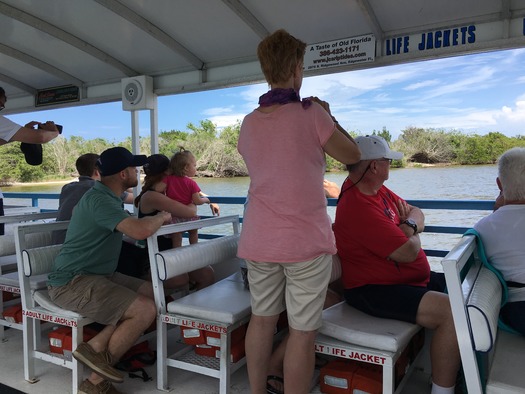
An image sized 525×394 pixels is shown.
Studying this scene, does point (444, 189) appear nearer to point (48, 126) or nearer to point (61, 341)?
point (61, 341)

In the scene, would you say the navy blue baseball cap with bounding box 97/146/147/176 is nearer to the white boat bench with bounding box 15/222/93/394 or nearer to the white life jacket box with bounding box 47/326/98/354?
the white boat bench with bounding box 15/222/93/394

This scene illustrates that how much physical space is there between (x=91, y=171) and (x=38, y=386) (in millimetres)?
1549

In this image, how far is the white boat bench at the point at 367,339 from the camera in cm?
190

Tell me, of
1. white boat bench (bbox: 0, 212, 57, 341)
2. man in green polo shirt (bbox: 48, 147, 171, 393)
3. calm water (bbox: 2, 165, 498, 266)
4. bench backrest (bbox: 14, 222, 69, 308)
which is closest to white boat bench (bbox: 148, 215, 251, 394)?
man in green polo shirt (bbox: 48, 147, 171, 393)

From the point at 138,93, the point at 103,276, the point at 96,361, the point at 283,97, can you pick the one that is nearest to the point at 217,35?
the point at 138,93

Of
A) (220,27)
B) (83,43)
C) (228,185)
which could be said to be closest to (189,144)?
(228,185)

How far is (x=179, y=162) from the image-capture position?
3.90m

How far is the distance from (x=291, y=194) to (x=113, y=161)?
52.8 inches

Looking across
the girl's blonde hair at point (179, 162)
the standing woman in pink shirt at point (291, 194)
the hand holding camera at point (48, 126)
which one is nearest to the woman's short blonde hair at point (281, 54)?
the standing woman in pink shirt at point (291, 194)

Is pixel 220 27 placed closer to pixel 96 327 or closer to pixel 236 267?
pixel 236 267

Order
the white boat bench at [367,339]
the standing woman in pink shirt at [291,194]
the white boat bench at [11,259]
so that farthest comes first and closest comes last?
the white boat bench at [11,259]
the white boat bench at [367,339]
the standing woman in pink shirt at [291,194]

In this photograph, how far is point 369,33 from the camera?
12.6 feet

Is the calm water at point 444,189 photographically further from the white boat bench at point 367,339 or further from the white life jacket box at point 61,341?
the white life jacket box at point 61,341

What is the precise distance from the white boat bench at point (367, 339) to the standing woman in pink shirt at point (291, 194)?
19 cm
